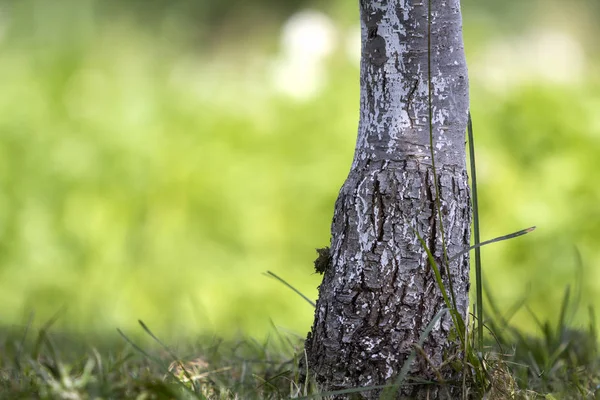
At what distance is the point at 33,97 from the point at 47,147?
0.37m

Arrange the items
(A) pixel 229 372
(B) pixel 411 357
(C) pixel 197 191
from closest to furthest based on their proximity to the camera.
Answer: (B) pixel 411 357
(A) pixel 229 372
(C) pixel 197 191

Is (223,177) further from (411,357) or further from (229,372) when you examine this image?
(411,357)

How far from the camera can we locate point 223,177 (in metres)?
3.44

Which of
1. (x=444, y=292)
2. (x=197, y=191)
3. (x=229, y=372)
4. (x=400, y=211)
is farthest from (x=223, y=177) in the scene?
(x=444, y=292)

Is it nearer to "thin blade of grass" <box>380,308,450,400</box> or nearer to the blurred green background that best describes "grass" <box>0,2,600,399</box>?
the blurred green background

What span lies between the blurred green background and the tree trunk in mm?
1740

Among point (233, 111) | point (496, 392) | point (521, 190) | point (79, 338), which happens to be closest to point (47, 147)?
point (233, 111)

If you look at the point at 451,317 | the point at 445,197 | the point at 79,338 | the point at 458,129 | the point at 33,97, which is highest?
the point at 33,97

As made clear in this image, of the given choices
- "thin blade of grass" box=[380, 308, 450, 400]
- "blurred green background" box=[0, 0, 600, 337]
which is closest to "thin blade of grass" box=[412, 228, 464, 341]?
"thin blade of grass" box=[380, 308, 450, 400]

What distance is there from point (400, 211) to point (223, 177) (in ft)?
7.74

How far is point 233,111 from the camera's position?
3.79 metres

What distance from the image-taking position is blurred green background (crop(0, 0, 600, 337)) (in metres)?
3.14

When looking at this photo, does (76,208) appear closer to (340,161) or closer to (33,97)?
(33,97)

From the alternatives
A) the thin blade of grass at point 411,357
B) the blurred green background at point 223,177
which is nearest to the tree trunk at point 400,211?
the thin blade of grass at point 411,357
